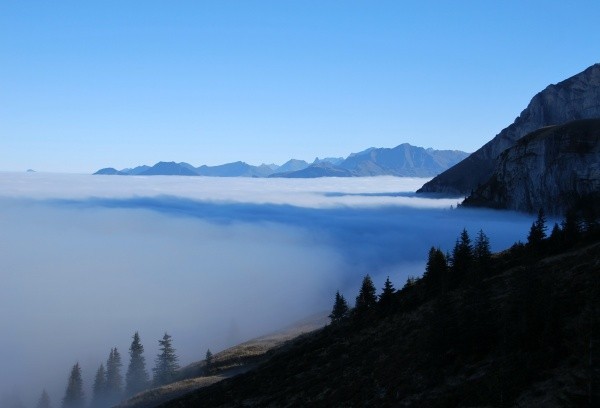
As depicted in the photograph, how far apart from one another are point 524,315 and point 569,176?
190570 millimetres

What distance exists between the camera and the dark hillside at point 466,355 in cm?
2056

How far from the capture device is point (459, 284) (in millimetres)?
53500

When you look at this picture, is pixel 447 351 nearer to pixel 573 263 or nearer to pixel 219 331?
pixel 573 263

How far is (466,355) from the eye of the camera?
27.5 m

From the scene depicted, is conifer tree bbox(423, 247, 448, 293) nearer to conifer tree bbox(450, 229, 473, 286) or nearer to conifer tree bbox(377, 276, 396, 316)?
conifer tree bbox(450, 229, 473, 286)

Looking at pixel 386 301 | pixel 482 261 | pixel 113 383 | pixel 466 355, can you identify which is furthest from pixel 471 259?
pixel 113 383

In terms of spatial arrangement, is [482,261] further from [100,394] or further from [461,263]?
[100,394]

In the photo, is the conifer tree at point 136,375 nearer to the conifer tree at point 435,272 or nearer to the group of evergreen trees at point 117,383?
the group of evergreen trees at point 117,383

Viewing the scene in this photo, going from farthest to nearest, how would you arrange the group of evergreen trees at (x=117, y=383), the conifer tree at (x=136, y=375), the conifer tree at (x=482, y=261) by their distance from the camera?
the conifer tree at (x=136, y=375) → the group of evergreen trees at (x=117, y=383) → the conifer tree at (x=482, y=261)

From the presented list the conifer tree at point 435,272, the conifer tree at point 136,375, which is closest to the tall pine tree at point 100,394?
the conifer tree at point 136,375

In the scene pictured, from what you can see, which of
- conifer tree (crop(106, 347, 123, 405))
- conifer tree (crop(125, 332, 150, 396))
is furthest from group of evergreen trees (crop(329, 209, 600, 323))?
conifer tree (crop(106, 347, 123, 405))

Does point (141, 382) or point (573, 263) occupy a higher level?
point (573, 263)

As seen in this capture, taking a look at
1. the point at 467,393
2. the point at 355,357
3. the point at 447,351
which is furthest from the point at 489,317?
the point at 355,357

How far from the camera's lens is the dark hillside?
20562 millimetres
